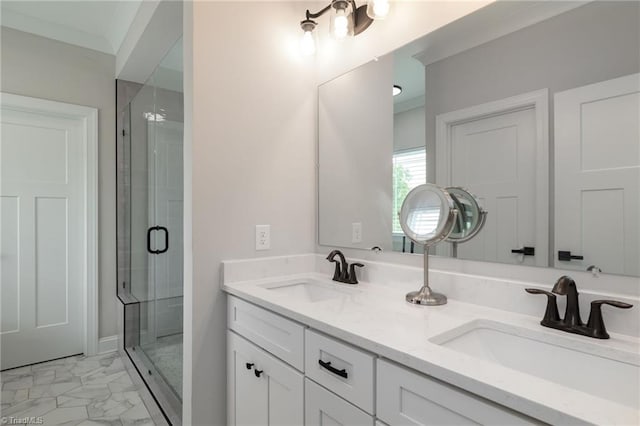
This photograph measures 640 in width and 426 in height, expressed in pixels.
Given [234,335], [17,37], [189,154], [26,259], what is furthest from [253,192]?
[17,37]

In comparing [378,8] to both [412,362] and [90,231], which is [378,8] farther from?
[90,231]

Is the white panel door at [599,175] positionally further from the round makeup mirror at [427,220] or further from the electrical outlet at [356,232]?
the electrical outlet at [356,232]

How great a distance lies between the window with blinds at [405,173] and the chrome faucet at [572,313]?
1.94ft

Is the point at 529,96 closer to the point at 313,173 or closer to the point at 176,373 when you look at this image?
the point at 313,173

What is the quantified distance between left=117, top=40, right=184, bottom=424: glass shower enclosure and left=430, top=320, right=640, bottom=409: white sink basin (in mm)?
1527

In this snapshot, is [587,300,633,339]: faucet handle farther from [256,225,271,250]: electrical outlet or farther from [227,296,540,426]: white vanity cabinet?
[256,225,271,250]: electrical outlet

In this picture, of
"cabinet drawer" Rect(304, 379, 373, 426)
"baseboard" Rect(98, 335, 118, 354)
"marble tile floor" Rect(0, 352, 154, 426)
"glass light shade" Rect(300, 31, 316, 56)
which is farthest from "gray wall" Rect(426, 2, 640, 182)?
"baseboard" Rect(98, 335, 118, 354)

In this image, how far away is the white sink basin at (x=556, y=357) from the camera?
769 mm

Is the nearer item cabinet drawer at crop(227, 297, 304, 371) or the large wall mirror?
the large wall mirror

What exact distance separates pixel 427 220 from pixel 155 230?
1.91m

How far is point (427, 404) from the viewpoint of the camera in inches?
29.1

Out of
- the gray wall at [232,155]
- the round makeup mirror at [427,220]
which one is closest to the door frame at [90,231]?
the gray wall at [232,155]

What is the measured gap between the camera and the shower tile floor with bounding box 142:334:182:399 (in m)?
1.87

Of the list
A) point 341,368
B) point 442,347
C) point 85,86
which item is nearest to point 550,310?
point 442,347
